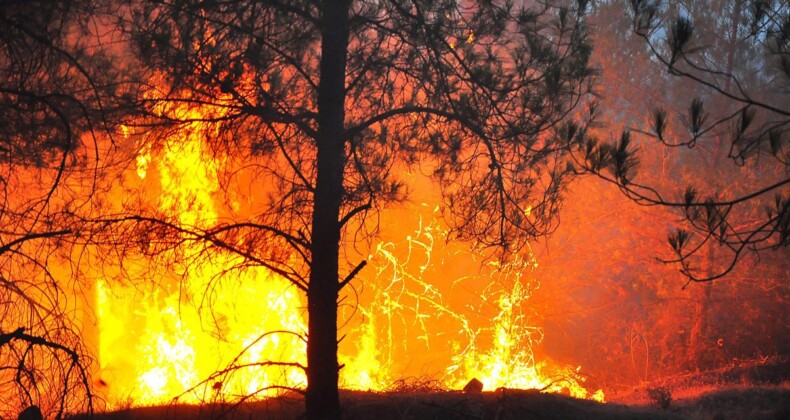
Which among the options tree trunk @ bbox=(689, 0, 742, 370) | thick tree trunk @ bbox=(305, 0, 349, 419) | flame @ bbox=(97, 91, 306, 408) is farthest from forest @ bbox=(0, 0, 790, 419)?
tree trunk @ bbox=(689, 0, 742, 370)

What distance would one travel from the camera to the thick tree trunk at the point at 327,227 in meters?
5.53

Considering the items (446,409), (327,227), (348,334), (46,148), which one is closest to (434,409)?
(446,409)

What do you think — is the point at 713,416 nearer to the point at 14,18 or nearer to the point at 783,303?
the point at 14,18

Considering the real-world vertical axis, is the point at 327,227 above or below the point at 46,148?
below

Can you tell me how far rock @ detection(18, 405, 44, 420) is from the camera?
16.3ft

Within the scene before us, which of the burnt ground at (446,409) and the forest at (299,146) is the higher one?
the forest at (299,146)

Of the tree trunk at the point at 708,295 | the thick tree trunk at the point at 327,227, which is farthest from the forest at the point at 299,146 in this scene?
the tree trunk at the point at 708,295

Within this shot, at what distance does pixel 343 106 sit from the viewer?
5.77 m

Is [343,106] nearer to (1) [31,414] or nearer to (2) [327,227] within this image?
(2) [327,227]

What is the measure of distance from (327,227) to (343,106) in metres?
1.11

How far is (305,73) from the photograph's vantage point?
591cm

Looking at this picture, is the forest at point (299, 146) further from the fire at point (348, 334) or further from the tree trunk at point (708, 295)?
the tree trunk at point (708, 295)

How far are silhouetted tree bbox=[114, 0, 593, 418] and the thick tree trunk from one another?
1cm

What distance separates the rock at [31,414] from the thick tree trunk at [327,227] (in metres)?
2.12
